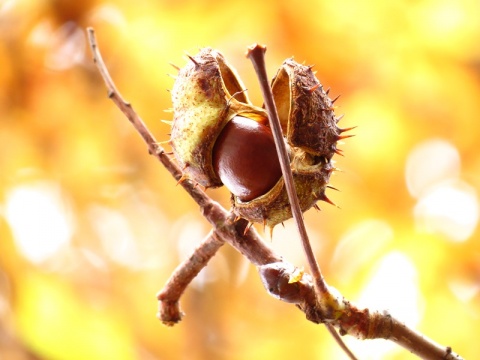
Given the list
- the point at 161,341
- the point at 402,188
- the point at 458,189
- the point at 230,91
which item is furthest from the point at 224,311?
the point at 230,91

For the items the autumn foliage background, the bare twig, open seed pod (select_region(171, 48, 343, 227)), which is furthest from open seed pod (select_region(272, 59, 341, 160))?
the autumn foliage background

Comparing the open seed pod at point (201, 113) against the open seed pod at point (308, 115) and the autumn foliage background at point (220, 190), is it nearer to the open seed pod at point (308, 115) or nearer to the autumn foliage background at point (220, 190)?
the open seed pod at point (308, 115)

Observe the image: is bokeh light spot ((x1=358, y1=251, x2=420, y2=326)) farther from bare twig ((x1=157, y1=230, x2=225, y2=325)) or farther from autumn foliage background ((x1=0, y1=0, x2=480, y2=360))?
bare twig ((x1=157, y1=230, x2=225, y2=325))

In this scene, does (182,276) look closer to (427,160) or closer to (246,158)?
(246,158)

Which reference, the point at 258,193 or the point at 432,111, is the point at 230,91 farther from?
the point at 432,111

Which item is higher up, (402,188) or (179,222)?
(402,188)

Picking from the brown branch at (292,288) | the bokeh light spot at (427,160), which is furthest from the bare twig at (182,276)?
the bokeh light spot at (427,160)

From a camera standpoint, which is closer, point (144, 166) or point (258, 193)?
point (258, 193)
